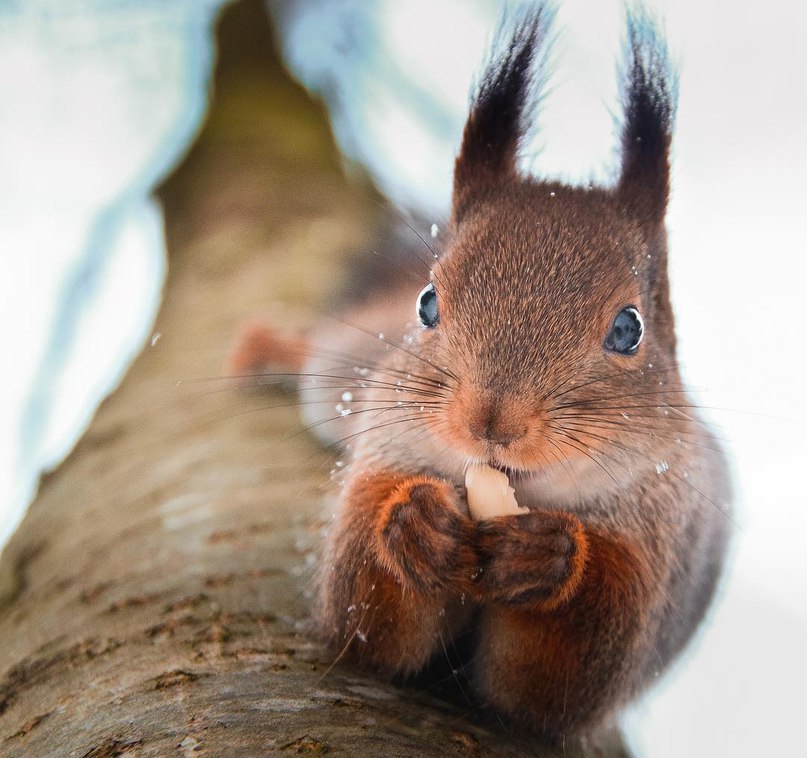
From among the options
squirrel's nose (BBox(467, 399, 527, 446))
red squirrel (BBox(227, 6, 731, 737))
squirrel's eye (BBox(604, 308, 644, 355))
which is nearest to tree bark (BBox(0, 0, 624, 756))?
red squirrel (BBox(227, 6, 731, 737))

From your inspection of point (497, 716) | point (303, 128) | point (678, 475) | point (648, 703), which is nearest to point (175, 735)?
point (497, 716)

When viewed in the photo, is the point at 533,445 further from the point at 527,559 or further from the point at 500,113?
the point at 500,113

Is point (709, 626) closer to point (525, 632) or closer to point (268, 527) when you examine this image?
point (525, 632)

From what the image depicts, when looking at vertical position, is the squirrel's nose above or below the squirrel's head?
below

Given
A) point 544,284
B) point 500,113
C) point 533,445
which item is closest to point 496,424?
point 533,445

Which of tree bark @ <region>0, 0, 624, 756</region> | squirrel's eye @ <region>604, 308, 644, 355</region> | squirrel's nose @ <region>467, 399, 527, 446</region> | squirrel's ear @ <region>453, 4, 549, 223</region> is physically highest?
squirrel's ear @ <region>453, 4, 549, 223</region>

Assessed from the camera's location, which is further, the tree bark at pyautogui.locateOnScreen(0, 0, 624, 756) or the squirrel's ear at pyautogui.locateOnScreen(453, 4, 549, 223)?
the squirrel's ear at pyautogui.locateOnScreen(453, 4, 549, 223)

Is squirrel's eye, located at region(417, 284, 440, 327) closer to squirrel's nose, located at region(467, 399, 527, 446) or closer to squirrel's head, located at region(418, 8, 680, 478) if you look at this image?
squirrel's head, located at region(418, 8, 680, 478)
